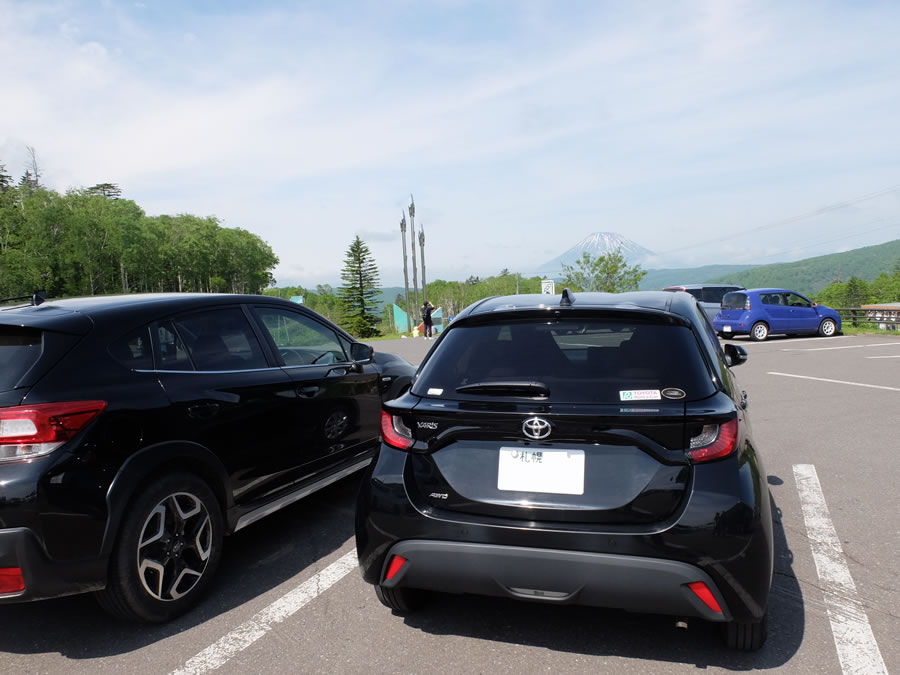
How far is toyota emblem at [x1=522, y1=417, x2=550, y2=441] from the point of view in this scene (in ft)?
8.11

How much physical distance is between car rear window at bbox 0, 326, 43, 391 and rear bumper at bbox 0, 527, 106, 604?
61 centimetres

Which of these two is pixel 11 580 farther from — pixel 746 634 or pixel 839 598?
pixel 839 598

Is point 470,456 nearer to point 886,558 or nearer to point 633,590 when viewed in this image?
point 633,590

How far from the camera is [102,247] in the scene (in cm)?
8112

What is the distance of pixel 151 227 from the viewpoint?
97938 millimetres

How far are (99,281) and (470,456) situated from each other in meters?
91.9

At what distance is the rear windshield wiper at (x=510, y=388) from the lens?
2600mm

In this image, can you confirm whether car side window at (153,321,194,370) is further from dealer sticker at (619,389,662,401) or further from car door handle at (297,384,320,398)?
dealer sticker at (619,389,662,401)

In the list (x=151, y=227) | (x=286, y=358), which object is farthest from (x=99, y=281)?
(x=286, y=358)

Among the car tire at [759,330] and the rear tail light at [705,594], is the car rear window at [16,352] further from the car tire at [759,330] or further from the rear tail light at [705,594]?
the car tire at [759,330]

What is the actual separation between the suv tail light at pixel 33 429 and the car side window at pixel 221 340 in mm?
863

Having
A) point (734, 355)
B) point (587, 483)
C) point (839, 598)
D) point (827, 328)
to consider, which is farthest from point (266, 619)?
point (827, 328)

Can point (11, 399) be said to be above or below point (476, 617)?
above

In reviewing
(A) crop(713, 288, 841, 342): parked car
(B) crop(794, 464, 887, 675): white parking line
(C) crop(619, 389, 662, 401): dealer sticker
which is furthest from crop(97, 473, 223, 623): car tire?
(A) crop(713, 288, 841, 342): parked car
